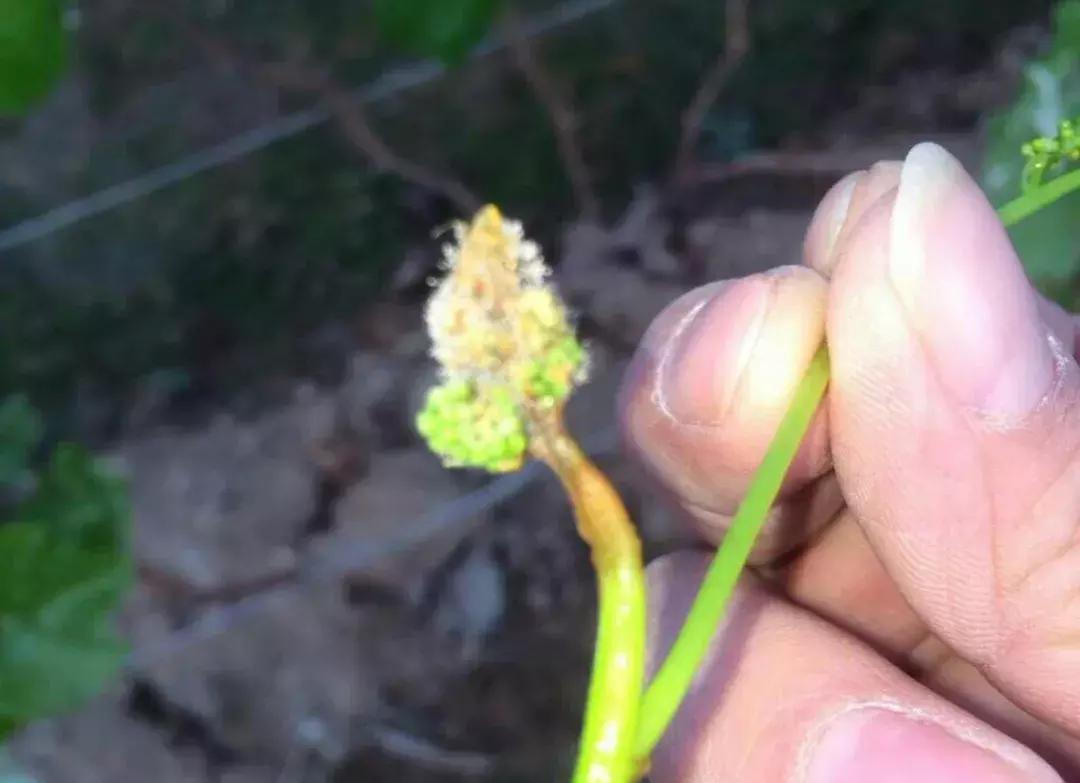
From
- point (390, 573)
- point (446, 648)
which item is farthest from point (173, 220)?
point (446, 648)

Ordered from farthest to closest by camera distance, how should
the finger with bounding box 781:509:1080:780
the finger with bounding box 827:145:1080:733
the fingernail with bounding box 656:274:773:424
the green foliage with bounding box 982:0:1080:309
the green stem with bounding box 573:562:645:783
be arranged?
the green foliage with bounding box 982:0:1080:309
the finger with bounding box 781:509:1080:780
the fingernail with bounding box 656:274:773:424
the finger with bounding box 827:145:1080:733
the green stem with bounding box 573:562:645:783

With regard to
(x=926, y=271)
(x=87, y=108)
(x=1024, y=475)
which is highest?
(x=87, y=108)

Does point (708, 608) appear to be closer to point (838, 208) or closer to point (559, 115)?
point (838, 208)

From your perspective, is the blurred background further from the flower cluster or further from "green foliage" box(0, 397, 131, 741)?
the flower cluster

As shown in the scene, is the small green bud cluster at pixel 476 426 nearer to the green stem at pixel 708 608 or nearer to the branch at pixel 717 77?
the green stem at pixel 708 608

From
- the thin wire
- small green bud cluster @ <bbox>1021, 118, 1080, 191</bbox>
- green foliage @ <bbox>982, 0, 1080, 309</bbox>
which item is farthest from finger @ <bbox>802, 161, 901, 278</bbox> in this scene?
the thin wire

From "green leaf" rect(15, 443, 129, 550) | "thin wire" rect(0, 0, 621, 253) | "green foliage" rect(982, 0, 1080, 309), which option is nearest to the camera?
"green foliage" rect(982, 0, 1080, 309)

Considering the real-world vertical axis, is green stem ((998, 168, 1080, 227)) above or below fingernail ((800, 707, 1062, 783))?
above

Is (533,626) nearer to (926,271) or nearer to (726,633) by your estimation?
(726,633)

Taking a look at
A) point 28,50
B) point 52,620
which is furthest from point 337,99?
point 52,620
